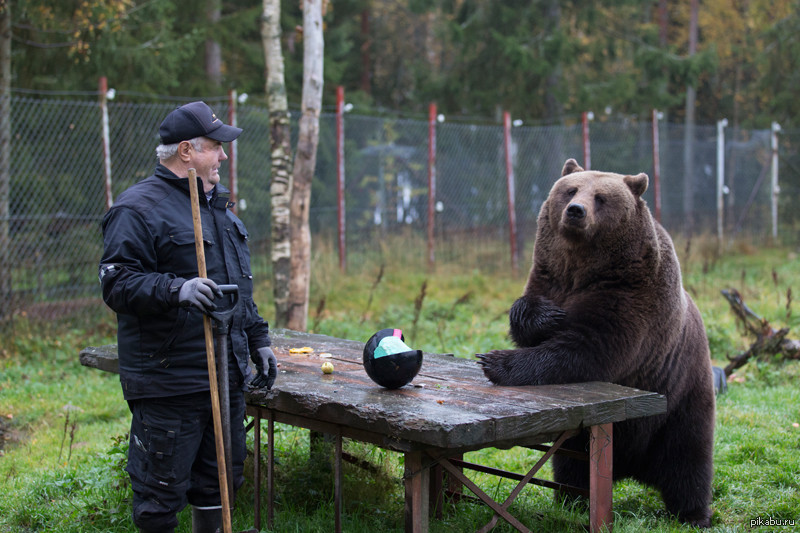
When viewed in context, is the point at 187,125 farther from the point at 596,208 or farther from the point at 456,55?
the point at 456,55

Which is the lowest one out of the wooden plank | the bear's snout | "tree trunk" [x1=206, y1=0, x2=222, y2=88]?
the wooden plank

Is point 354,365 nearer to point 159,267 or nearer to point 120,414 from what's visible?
point 159,267

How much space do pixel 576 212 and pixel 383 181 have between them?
8782mm

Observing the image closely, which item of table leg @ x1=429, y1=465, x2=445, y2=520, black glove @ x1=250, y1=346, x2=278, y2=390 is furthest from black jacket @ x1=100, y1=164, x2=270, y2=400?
table leg @ x1=429, y1=465, x2=445, y2=520

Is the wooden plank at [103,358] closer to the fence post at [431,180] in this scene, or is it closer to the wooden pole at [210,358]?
the wooden pole at [210,358]

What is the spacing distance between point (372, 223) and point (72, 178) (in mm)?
4242

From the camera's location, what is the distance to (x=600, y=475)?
3621mm

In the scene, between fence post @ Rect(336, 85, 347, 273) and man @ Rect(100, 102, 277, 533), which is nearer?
man @ Rect(100, 102, 277, 533)

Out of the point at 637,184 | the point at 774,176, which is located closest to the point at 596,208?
the point at 637,184

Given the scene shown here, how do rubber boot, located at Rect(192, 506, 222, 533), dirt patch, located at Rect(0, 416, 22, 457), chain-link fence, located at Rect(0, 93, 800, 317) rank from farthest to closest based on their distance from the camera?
1. chain-link fence, located at Rect(0, 93, 800, 317)
2. dirt patch, located at Rect(0, 416, 22, 457)
3. rubber boot, located at Rect(192, 506, 222, 533)

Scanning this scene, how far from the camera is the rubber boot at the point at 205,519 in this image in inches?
141

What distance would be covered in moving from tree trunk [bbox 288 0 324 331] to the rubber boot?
14.8 ft

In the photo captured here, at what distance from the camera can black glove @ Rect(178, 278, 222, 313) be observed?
3.00m

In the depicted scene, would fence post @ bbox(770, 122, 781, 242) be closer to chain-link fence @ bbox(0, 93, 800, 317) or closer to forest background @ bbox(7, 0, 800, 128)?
chain-link fence @ bbox(0, 93, 800, 317)
